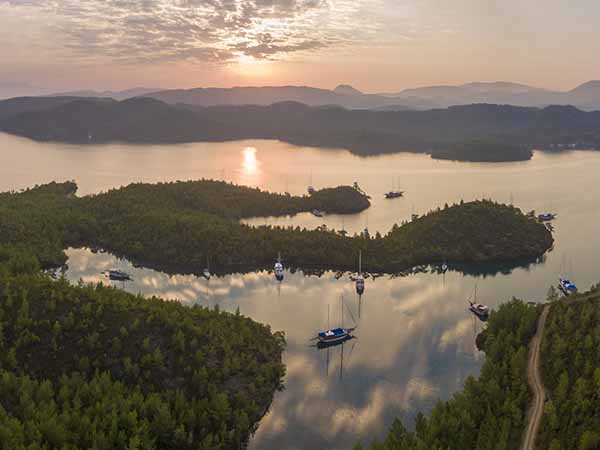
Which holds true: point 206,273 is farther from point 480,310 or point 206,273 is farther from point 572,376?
point 572,376

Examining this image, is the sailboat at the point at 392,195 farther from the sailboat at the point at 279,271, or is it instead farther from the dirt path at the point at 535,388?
the dirt path at the point at 535,388

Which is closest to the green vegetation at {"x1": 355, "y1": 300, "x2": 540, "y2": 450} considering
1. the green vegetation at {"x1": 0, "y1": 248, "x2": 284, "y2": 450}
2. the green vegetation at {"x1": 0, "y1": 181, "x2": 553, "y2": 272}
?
the green vegetation at {"x1": 0, "y1": 248, "x2": 284, "y2": 450}

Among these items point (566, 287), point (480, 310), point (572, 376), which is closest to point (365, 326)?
point (480, 310)

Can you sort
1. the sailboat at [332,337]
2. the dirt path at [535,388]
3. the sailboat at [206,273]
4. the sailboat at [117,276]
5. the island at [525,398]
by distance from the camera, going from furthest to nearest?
the sailboat at [206,273], the sailboat at [117,276], the sailboat at [332,337], the dirt path at [535,388], the island at [525,398]

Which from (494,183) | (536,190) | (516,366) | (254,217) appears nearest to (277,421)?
(516,366)

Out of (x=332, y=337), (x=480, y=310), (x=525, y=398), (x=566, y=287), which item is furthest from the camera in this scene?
(x=566, y=287)

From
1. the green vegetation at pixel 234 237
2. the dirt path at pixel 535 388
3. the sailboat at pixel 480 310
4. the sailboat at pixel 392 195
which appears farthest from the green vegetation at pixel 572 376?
the sailboat at pixel 392 195

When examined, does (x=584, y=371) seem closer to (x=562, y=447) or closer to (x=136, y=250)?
(x=562, y=447)

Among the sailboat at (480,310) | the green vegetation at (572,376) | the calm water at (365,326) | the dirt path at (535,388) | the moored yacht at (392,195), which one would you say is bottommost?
the calm water at (365,326)
